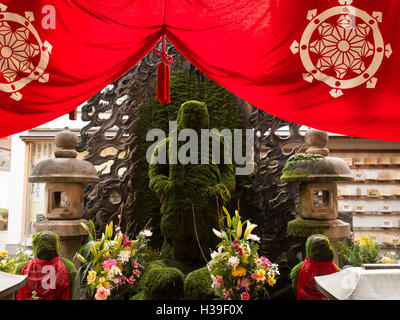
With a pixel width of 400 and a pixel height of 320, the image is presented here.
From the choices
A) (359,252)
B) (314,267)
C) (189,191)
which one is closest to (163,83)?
(189,191)

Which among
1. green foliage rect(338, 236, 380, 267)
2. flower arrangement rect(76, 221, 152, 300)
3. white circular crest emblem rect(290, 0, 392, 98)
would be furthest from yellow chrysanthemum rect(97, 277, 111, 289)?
green foliage rect(338, 236, 380, 267)

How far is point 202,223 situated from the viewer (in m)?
3.55

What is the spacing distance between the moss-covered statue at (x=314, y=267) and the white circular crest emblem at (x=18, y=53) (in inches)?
111

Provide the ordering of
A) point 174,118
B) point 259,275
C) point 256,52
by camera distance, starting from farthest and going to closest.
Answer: point 174,118 < point 259,275 < point 256,52

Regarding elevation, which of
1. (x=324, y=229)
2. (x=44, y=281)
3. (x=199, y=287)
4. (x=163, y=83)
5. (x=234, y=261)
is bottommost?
(x=199, y=287)

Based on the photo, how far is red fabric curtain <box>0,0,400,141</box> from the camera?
2078 millimetres

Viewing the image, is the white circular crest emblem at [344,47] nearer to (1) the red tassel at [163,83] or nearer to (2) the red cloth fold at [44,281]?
(1) the red tassel at [163,83]

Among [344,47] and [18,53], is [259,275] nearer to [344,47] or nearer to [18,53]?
[344,47]

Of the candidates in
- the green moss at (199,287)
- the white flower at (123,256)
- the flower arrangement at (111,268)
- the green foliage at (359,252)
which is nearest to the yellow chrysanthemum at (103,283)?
the flower arrangement at (111,268)

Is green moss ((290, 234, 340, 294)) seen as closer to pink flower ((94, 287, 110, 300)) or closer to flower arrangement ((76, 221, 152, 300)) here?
Answer: flower arrangement ((76, 221, 152, 300))

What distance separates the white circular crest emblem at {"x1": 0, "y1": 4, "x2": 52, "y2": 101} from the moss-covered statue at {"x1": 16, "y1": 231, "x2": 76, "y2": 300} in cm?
145

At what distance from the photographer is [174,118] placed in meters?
4.65

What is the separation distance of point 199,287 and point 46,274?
4.84 feet

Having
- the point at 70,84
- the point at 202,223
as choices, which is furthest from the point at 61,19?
the point at 202,223
